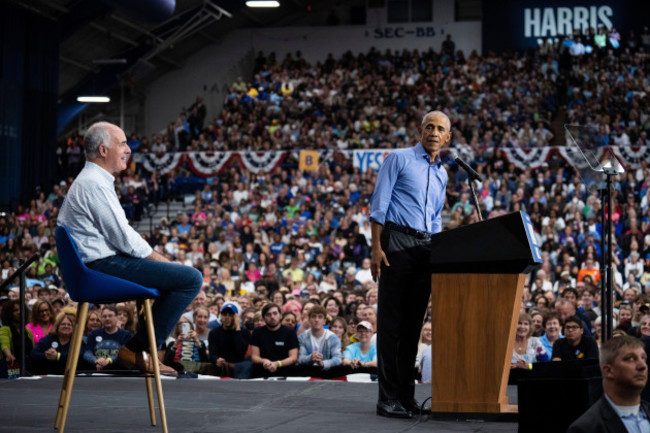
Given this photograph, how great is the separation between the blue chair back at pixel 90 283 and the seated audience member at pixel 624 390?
173 cm

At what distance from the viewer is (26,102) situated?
68.7 feet

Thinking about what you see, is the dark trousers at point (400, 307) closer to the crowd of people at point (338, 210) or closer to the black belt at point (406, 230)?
the black belt at point (406, 230)

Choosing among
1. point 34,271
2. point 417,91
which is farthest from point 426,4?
point 34,271

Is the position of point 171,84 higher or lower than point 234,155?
higher

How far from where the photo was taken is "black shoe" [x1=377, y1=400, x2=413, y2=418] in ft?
15.7

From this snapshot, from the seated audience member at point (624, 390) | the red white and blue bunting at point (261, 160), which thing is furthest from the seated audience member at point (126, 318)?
the red white and blue bunting at point (261, 160)

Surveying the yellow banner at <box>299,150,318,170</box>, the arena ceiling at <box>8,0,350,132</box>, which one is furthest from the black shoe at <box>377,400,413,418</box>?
→ the arena ceiling at <box>8,0,350,132</box>

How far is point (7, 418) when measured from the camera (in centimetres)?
460

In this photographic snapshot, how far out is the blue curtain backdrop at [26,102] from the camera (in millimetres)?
20188

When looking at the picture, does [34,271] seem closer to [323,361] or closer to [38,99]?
[38,99]

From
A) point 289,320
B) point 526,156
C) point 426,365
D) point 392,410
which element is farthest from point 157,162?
point 392,410

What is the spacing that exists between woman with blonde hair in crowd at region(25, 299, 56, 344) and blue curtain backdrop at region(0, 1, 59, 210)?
38.7 ft

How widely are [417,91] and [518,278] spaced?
63.5 ft

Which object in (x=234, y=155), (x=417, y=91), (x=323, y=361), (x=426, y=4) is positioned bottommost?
(x=323, y=361)
